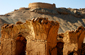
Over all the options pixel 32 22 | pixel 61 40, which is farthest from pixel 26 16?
pixel 32 22

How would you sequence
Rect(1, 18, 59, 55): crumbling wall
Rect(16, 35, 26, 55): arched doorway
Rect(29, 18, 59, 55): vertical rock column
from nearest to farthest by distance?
Rect(29, 18, 59, 55): vertical rock column, Rect(1, 18, 59, 55): crumbling wall, Rect(16, 35, 26, 55): arched doorway

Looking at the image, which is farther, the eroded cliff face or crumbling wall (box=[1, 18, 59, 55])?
the eroded cliff face

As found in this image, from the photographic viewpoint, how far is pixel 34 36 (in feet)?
25.4

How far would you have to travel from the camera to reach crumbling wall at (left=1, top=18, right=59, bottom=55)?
24.3 feet

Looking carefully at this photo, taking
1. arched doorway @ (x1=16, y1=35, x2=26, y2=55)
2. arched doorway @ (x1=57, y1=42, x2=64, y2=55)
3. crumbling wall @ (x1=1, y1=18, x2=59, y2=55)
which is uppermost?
crumbling wall @ (x1=1, y1=18, x2=59, y2=55)

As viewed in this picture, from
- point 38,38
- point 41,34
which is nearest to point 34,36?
point 38,38

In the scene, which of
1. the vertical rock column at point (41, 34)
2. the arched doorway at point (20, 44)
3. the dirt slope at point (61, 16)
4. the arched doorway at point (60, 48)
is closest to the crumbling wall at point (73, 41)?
the arched doorway at point (60, 48)

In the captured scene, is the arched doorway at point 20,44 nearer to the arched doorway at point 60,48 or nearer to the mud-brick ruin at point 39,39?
the mud-brick ruin at point 39,39

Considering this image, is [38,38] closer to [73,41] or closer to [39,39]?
[39,39]

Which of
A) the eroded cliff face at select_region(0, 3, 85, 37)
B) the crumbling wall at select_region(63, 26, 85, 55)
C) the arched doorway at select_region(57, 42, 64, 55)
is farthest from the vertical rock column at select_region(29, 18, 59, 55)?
the eroded cliff face at select_region(0, 3, 85, 37)

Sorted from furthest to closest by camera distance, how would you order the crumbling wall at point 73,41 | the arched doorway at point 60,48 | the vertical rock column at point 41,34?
the arched doorway at point 60,48
the crumbling wall at point 73,41
the vertical rock column at point 41,34

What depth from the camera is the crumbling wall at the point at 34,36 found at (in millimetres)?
7406

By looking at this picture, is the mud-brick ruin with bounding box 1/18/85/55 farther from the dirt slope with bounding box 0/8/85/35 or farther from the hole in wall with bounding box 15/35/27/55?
the dirt slope with bounding box 0/8/85/35

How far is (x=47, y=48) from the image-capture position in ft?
25.1
